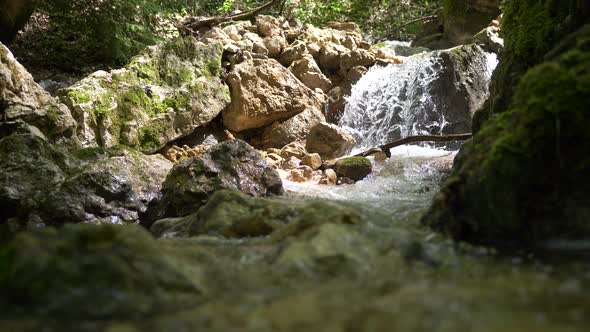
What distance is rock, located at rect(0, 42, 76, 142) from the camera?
684cm

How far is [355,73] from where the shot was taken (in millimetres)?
12680

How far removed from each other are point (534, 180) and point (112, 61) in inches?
409

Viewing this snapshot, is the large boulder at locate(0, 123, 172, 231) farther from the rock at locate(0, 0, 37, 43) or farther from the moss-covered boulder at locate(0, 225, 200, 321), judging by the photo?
the moss-covered boulder at locate(0, 225, 200, 321)

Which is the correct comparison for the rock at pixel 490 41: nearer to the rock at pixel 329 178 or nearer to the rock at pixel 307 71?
the rock at pixel 307 71

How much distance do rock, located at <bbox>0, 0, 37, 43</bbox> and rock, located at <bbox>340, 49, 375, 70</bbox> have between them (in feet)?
26.7

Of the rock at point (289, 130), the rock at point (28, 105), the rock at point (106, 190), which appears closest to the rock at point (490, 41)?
the rock at point (289, 130)

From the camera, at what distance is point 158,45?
1056cm

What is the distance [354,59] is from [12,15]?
8.77m

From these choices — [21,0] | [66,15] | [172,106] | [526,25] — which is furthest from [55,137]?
[526,25]

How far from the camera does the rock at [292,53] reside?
40.7 feet

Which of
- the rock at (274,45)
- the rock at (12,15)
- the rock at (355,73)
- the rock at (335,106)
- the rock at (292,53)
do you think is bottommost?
the rock at (335,106)

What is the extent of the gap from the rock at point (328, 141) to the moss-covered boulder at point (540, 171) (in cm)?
729


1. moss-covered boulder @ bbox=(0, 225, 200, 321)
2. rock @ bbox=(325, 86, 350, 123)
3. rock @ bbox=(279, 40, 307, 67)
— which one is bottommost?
moss-covered boulder @ bbox=(0, 225, 200, 321)

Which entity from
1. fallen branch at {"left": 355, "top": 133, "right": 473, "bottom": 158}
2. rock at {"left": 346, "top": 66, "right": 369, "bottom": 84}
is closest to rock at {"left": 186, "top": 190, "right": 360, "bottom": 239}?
fallen branch at {"left": 355, "top": 133, "right": 473, "bottom": 158}
